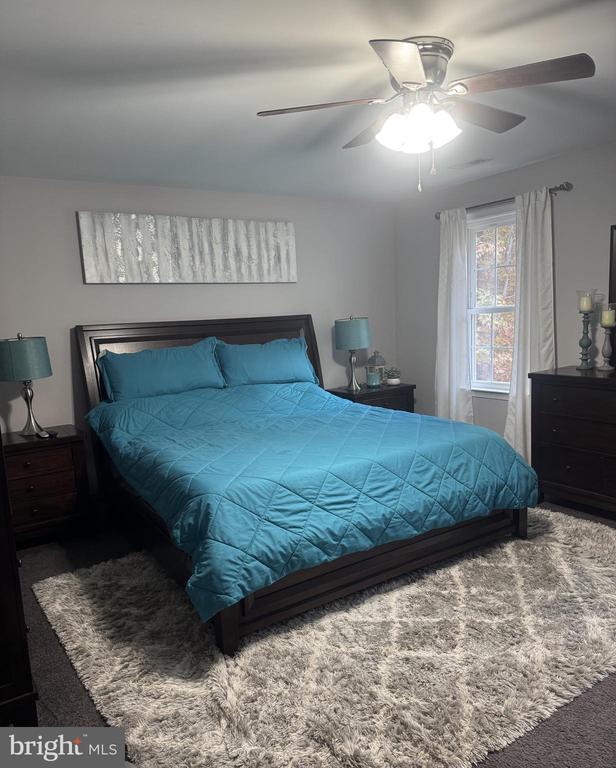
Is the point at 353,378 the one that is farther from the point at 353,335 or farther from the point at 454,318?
the point at 454,318

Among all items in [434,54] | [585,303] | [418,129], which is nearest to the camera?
[434,54]

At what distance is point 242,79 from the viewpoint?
234 cm

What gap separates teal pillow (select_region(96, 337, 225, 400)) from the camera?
3725mm

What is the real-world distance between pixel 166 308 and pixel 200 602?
2719 millimetres

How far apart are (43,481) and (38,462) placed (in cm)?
12

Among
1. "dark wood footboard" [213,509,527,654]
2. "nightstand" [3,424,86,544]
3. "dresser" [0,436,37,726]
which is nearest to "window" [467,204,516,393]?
"dark wood footboard" [213,509,527,654]

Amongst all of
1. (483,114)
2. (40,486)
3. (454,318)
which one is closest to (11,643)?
(40,486)

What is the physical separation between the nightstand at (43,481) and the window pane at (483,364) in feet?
10.8

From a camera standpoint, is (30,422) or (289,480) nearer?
(289,480)

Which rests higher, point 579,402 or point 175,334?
point 175,334

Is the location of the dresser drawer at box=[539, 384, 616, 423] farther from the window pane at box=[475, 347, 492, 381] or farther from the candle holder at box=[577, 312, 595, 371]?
the window pane at box=[475, 347, 492, 381]

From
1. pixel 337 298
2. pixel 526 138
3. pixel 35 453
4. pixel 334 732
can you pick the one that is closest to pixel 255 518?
pixel 334 732

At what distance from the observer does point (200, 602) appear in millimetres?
2055

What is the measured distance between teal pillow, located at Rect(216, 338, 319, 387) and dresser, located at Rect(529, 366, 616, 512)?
1.75 meters
